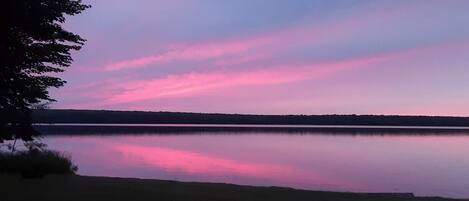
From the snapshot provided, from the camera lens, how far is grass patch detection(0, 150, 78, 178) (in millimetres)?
20894

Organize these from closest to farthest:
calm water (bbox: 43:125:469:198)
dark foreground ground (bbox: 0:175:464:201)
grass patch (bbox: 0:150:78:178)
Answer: dark foreground ground (bbox: 0:175:464:201) → grass patch (bbox: 0:150:78:178) → calm water (bbox: 43:125:469:198)

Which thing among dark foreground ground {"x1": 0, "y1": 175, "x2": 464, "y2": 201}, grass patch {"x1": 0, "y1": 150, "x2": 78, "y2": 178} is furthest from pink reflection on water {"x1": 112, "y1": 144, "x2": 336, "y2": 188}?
dark foreground ground {"x1": 0, "y1": 175, "x2": 464, "y2": 201}

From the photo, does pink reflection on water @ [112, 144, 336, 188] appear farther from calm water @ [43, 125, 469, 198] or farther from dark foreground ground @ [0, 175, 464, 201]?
dark foreground ground @ [0, 175, 464, 201]

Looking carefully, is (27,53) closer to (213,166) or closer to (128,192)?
(128,192)

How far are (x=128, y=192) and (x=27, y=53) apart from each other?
700 cm

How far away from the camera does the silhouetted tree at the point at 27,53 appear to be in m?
16.8

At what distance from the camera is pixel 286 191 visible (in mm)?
18609

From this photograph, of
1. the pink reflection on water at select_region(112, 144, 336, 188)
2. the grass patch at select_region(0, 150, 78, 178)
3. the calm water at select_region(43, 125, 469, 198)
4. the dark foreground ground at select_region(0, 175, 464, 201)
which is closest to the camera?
the dark foreground ground at select_region(0, 175, 464, 201)

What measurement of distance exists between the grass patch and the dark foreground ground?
4.13ft

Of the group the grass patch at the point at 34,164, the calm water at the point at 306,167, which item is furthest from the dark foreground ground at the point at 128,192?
the calm water at the point at 306,167

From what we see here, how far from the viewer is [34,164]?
2139cm

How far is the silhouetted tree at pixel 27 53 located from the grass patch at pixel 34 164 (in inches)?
32.4

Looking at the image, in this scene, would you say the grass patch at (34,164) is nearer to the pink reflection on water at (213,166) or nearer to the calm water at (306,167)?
the calm water at (306,167)

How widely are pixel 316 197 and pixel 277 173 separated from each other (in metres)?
14.8
